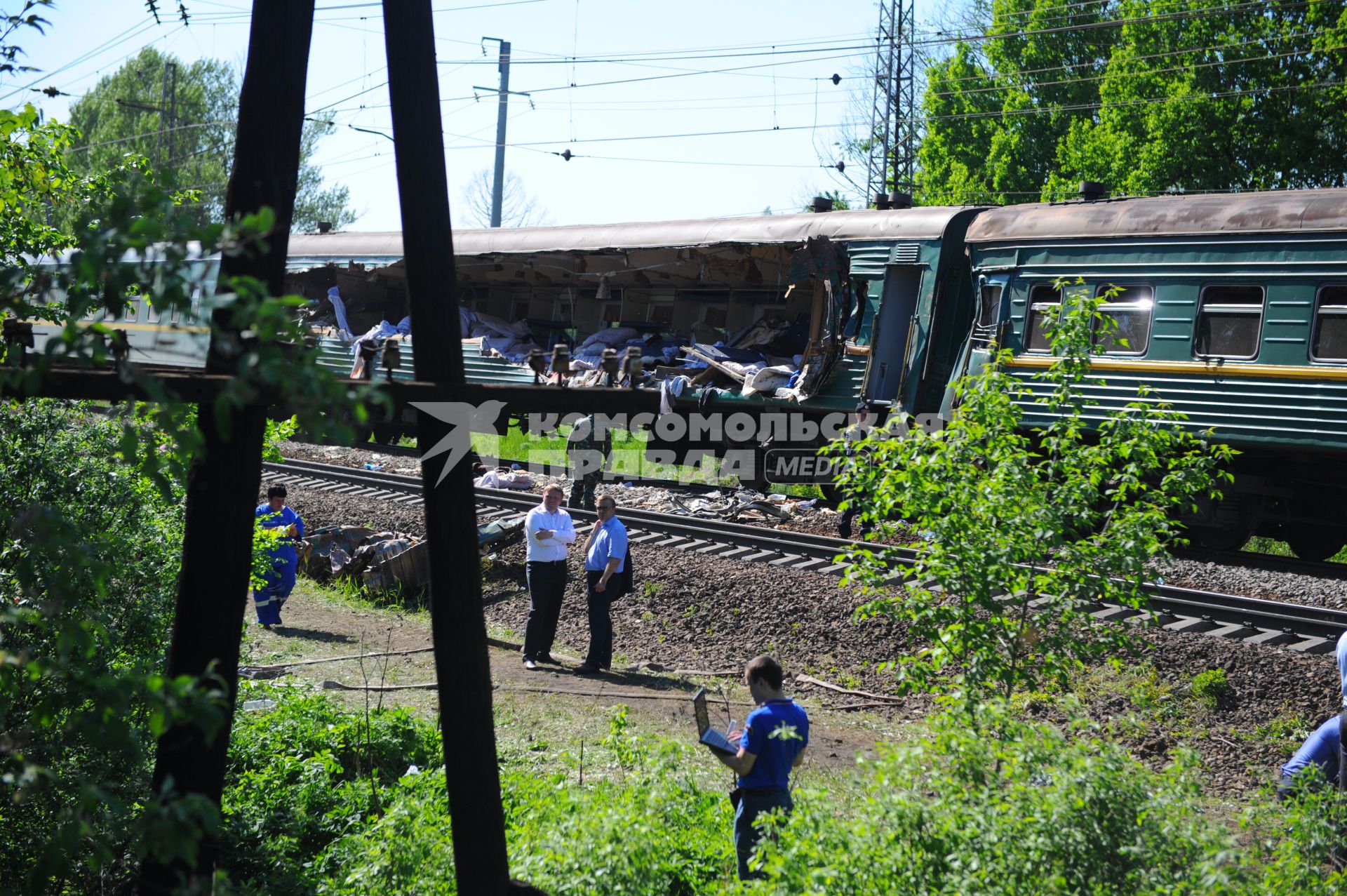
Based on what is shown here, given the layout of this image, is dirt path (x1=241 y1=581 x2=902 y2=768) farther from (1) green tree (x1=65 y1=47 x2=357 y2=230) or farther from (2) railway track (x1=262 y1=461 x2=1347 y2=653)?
(1) green tree (x1=65 y1=47 x2=357 y2=230)

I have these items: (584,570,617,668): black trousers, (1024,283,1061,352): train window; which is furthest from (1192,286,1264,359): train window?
(584,570,617,668): black trousers

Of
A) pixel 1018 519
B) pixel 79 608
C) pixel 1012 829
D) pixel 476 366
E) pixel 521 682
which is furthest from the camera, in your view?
pixel 476 366

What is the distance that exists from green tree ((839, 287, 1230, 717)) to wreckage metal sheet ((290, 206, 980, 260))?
8487 millimetres

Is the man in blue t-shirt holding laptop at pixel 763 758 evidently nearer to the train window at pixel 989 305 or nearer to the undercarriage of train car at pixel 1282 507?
the undercarriage of train car at pixel 1282 507

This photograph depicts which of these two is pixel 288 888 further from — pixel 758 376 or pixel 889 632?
pixel 758 376

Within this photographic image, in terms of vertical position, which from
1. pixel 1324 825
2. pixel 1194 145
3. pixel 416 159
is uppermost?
pixel 1194 145

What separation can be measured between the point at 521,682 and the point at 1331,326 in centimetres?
834

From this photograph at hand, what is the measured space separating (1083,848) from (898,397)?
1036cm

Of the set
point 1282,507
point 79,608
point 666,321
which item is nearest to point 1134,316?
point 1282,507

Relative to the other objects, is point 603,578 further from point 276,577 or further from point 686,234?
point 686,234

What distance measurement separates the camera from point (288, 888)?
518 centimetres

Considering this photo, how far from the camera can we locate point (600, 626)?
9.11 m

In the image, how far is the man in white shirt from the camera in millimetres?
9289

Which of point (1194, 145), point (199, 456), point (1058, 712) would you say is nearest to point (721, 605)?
point (1058, 712)
